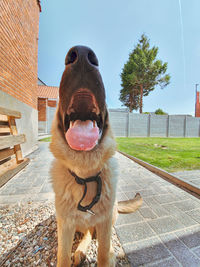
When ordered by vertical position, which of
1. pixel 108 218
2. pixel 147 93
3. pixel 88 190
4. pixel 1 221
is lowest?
pixel 1 221

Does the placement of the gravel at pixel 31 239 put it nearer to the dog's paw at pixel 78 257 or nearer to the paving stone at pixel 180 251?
the dog's paw at pixel 78 257

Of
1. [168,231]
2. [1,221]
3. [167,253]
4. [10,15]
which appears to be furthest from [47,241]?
[10,15]

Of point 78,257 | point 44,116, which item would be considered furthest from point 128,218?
point 44,116

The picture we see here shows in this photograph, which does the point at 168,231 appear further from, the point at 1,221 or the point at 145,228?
the point at 1,221

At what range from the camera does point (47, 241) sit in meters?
1.46

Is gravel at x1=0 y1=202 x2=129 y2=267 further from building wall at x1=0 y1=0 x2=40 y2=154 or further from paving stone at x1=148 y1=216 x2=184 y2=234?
building wall at x1=0 y1=0 x2=40 y2=154

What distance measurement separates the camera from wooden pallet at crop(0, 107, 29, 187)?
2936mm

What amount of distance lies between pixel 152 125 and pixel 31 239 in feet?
57.9

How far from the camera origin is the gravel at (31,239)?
1.27 m

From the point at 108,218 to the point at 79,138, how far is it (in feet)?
2.74

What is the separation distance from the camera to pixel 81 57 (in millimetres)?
896

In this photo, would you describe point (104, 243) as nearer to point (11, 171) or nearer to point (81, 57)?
point (81, 57)

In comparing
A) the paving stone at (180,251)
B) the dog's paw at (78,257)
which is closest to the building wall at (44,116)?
the dog's paw at (78,257)

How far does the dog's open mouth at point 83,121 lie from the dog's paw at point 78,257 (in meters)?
1.14
